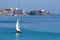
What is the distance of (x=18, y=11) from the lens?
109375 millimetres

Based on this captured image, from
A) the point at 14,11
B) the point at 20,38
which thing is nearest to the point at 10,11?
the point at 14,11

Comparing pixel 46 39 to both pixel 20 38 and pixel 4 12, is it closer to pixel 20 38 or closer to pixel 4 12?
pixel 20 38

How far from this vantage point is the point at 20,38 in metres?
26.1

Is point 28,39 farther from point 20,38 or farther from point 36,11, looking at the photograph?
point 36,11

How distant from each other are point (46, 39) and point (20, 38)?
2.83 meters

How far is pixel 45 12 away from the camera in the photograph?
381 ft

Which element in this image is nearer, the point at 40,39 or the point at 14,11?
the point at 40,39

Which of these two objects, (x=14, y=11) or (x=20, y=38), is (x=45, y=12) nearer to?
(x=14, y=11)

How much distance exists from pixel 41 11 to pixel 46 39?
3445 inches

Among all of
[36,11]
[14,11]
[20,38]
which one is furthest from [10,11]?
[20,38]

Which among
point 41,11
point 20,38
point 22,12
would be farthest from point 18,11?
point 20,38

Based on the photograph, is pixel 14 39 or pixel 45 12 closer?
pixel 14 39

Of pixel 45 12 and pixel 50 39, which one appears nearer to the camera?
pixel 50 39

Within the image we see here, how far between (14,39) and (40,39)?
270cm
